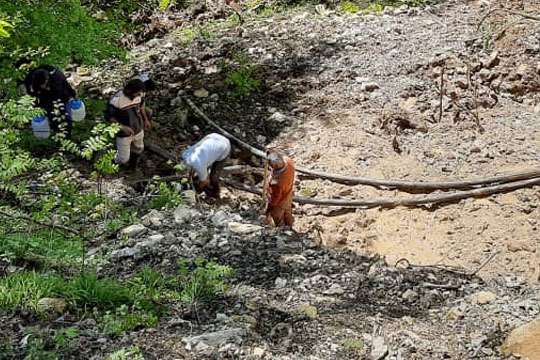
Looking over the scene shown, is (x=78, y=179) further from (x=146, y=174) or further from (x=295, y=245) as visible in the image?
(x=295, y=245)

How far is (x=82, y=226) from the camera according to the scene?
6.26m

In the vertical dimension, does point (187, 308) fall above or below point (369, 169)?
above

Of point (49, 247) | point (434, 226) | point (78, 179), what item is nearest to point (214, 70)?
point (78, 179)

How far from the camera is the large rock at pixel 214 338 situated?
4391 millimetres

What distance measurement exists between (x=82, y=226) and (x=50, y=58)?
2016mm

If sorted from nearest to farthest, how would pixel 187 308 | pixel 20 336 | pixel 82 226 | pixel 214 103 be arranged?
pixel 20 336, pixel 187 308, pixel 82 226, pixel 214 103

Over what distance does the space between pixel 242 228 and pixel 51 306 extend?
2204 millimetres

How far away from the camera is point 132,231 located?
6230 millimetres

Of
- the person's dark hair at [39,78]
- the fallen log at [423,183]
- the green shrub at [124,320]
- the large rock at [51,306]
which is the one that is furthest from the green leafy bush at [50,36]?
the green shrub at [124,320]

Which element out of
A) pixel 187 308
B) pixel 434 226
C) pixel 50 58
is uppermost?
pixel 50 58

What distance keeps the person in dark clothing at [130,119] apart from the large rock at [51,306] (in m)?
3.15

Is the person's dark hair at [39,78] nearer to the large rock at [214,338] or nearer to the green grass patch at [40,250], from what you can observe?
the green grass patch at [40,250]

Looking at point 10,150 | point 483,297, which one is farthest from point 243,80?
point 10,150

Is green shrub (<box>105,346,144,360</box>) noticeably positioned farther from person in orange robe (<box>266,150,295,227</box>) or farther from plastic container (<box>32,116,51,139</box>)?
plastic container (<box>32,116,51,139</box>)
